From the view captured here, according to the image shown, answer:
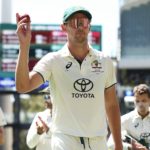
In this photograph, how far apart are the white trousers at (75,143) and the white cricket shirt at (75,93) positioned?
0.04 m

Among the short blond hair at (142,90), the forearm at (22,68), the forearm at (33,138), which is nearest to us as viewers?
the forearm at (22,68)

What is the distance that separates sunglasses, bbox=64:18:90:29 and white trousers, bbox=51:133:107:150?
0.77 metres

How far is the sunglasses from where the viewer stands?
5.06 m

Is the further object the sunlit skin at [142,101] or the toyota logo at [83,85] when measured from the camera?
the sunlit skin at [142,101]

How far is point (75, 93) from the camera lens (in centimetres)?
509

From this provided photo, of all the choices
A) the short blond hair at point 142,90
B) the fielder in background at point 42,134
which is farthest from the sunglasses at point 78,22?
the fielder in background at point 42,134

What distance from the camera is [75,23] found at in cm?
508

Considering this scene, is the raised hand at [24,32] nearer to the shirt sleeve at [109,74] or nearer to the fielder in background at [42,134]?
the shirt sleeve at [109,74]

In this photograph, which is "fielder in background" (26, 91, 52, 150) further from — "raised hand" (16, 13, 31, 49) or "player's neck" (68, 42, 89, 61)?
"raised hand" (16, 13, 31, 49)

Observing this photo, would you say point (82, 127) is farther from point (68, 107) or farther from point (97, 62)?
point (97, 62)

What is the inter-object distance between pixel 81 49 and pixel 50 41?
12.7 m

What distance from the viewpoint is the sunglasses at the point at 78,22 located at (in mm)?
5062

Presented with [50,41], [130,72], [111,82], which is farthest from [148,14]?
[111,82]

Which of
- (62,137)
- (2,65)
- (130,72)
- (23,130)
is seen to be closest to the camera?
(62,137)
